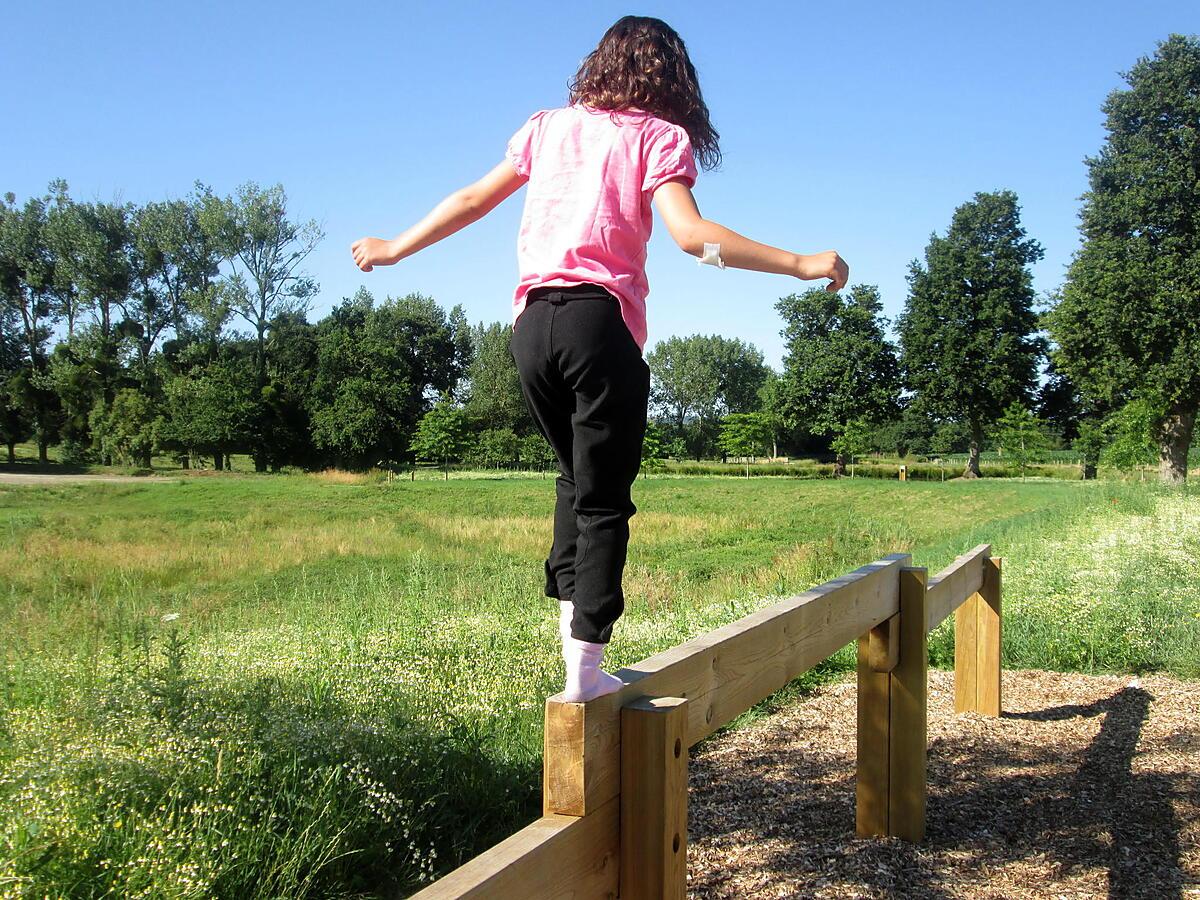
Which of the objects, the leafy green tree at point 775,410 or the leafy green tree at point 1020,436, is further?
the leafy green tree at point 775,410

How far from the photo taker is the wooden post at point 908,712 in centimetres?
Result: 346

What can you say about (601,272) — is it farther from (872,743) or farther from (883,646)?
(872,743)

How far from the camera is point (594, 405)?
5.71 feet

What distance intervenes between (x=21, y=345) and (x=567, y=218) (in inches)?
1581

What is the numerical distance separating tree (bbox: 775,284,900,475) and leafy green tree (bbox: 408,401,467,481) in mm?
20809

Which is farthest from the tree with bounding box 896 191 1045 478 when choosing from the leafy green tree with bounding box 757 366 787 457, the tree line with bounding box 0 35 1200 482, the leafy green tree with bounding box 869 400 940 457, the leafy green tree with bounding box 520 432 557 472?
the leafy green tree with bounding box 520 432 557 472

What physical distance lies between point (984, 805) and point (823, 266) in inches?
127

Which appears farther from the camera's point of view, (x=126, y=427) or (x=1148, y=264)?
(x=126, y=427)

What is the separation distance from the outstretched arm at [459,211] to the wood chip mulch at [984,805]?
242 cm

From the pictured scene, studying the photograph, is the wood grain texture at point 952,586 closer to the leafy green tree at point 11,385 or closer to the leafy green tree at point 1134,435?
the leafy green tree at point 1134,435

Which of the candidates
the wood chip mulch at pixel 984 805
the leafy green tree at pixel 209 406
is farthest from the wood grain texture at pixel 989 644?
the leafy green tree at pixel 209 406

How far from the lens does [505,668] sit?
5.39 m

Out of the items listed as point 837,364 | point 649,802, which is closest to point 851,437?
point 837,364

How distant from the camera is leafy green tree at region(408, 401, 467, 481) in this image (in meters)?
57.1
